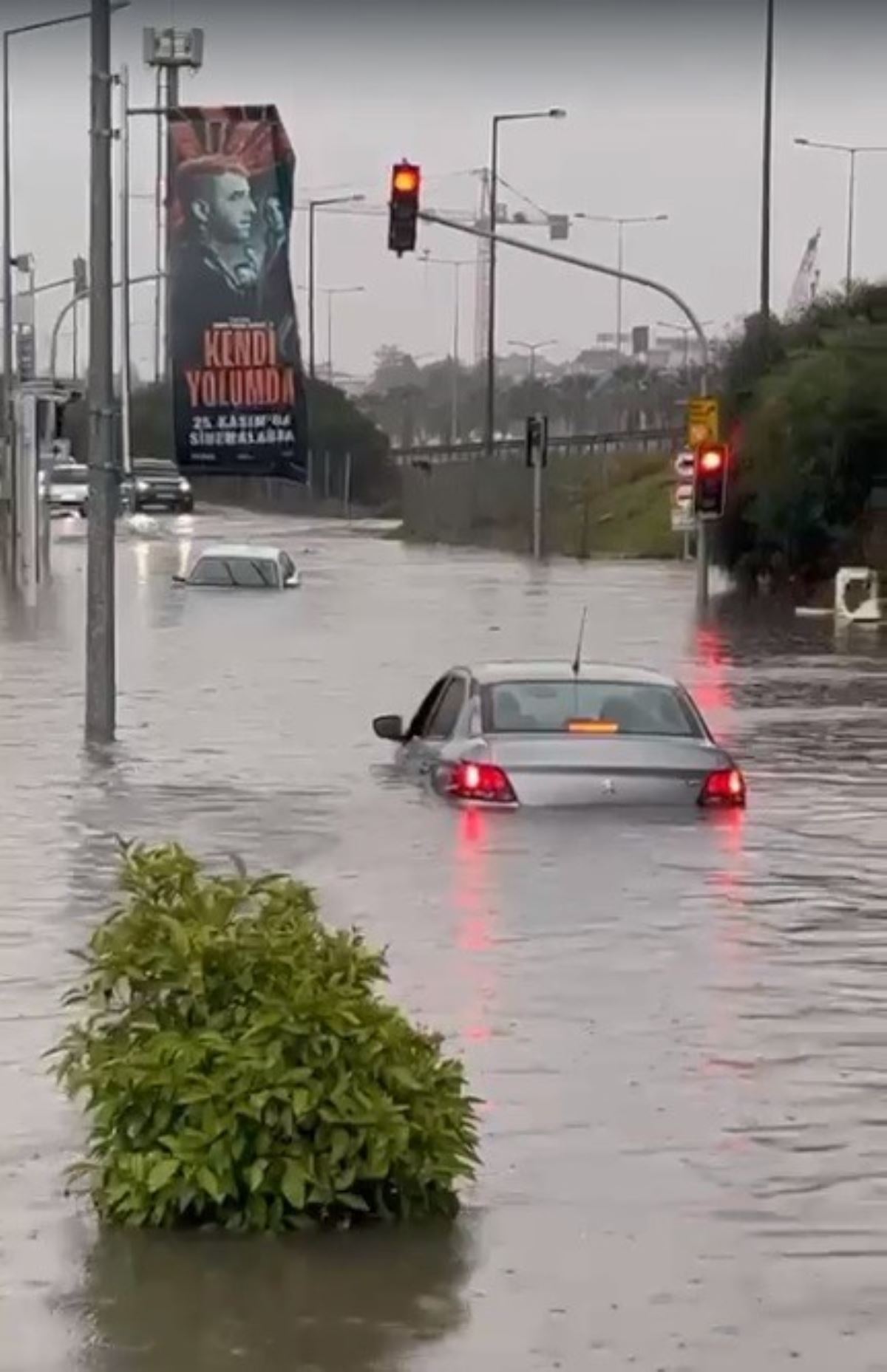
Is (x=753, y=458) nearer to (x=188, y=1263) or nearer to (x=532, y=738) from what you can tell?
(x=532, y=738)

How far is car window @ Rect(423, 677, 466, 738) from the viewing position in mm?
19703

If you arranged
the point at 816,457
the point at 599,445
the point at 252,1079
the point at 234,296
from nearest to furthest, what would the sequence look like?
1. the point at 252,1079
2. the point at 234,296
3. the point at 816,457
4. the point at 599,445

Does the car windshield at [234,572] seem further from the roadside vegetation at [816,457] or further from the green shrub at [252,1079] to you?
the green shrub at [252,1079]

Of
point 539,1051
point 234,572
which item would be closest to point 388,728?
point 539,1051

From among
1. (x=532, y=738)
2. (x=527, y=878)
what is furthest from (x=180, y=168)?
(x=527, y=878)

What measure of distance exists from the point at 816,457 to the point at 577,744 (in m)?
42.3

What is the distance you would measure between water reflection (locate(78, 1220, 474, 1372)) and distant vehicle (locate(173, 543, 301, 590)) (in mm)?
46630

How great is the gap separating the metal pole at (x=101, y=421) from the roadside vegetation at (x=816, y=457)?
34.4 metres

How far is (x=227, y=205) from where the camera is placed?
28.2m

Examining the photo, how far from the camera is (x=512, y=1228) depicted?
333 inches

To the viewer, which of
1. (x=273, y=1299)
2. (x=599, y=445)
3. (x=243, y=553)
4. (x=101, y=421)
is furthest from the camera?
(x=599, y=445)

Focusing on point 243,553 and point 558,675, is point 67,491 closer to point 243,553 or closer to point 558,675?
point 243,553

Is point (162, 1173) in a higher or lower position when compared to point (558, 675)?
lower

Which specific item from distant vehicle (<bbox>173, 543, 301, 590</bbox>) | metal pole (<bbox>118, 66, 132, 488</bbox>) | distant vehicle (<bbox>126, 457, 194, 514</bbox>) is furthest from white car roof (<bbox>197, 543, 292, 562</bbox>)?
distant vehicle (<bbox>126, 457, 194, 514</bbox>)
